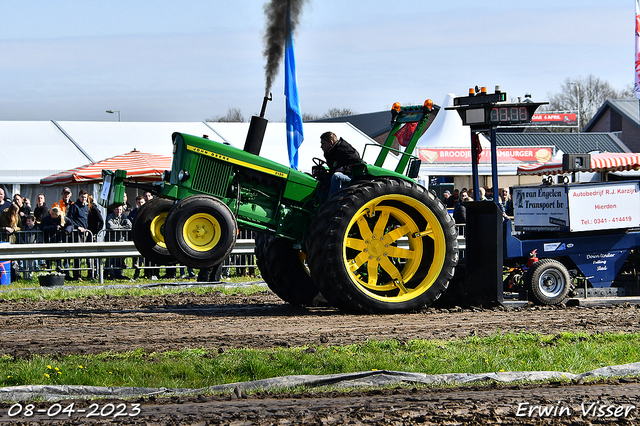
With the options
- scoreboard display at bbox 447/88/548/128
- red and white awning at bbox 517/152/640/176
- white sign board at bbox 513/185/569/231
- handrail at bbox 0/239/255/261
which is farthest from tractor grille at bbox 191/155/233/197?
red and white awning at bbox 517/152/640/176

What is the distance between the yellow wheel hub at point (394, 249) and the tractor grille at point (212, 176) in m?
1.59

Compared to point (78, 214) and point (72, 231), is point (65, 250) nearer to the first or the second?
point (72, 231)

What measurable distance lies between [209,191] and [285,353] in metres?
3.12

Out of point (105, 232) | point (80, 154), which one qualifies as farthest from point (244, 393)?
point (80, 154)

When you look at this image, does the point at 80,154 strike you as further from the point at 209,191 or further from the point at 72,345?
the point at 72,345

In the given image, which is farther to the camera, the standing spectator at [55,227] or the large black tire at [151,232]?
the standing spectator at [55,227]

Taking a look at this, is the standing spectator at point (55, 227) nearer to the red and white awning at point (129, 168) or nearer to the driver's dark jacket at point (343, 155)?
the red and white awning at point (129, 168)

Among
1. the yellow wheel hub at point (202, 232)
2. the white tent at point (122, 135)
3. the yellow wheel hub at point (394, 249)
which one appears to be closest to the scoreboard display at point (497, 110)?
the yellow wheel hub at point (394, 249)

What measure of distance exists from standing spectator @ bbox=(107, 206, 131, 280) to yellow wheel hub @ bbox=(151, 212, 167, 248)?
6.15 metres

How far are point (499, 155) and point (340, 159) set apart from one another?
24968 mm

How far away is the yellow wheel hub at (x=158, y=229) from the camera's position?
9531 millimetres

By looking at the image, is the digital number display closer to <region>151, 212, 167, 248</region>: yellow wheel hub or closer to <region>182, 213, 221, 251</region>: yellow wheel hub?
<region>182, 213, 221, 251</region>: yellow wheel hub

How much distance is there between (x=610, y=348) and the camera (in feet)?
23.5

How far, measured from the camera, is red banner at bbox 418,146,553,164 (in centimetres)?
3216
